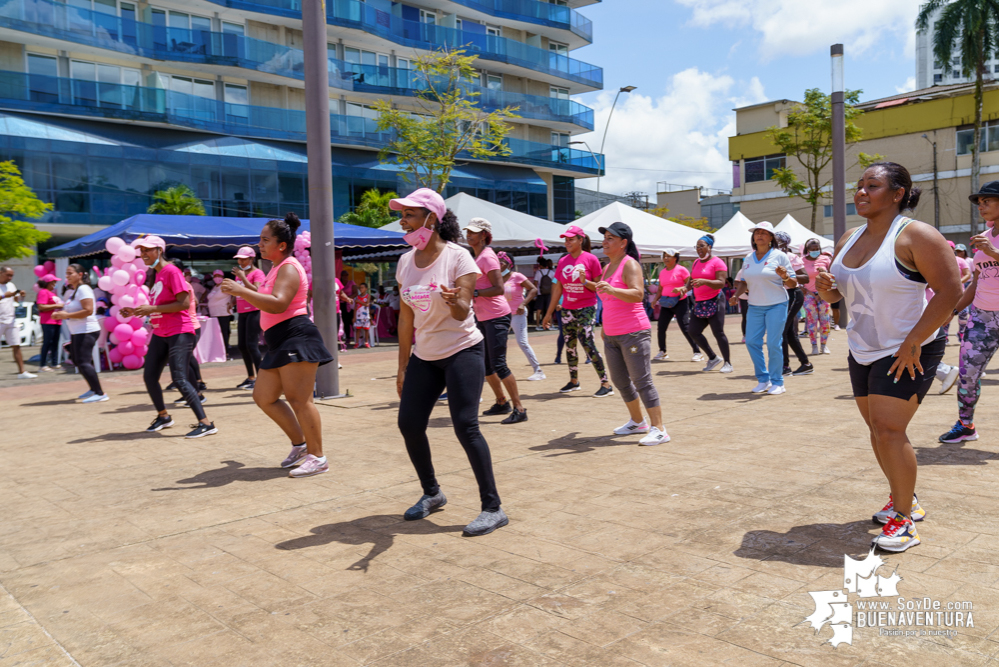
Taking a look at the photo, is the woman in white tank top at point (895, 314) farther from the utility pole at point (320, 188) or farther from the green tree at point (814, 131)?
the green tree at point (814, 131)

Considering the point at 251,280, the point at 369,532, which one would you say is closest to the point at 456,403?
the point at 369,532

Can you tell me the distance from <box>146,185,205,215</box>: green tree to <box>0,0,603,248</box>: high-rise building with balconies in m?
0.88

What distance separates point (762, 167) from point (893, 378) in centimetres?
5370

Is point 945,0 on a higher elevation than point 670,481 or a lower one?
higher

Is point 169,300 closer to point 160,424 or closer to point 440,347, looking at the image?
point 160,424

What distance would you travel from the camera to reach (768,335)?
348 inches

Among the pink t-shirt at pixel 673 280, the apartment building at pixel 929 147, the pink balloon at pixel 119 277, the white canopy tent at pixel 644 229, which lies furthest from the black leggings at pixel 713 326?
the apartment building at pixel 929 147

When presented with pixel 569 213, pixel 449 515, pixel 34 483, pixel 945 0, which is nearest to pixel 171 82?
pixel 569 213

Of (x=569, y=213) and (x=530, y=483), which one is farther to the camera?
(x=569, y=213)

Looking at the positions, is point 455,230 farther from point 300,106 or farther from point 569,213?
point 569,213

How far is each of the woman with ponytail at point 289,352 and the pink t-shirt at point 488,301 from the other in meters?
2.18

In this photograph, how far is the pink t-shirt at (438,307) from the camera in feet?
14.2

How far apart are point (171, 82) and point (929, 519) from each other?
32637mm

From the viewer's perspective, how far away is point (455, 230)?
462cm
